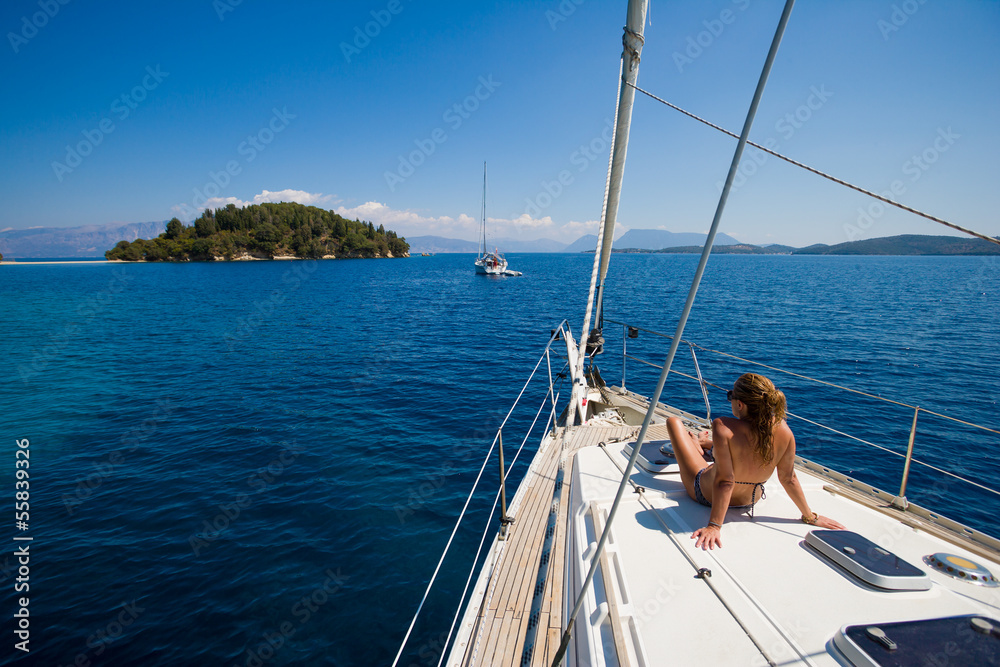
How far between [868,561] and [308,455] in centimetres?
1154

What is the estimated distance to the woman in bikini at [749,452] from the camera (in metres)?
3.29

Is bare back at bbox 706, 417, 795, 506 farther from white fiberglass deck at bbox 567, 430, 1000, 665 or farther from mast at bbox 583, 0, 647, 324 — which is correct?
mast at bbox 583, 0, 647, 324

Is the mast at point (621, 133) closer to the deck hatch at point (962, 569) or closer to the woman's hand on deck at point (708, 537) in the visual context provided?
the woman's hand on deck at point (708, 537)

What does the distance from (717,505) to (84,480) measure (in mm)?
13875

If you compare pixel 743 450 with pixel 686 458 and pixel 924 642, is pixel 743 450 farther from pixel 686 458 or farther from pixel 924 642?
pixel 924 642

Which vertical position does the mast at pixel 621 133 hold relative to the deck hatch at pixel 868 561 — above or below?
above

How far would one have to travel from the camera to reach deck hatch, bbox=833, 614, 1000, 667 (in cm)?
215

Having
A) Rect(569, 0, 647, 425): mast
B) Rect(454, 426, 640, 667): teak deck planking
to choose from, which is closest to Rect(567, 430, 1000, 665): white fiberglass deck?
Rect(454, 426, 640, 667): teak deck planking

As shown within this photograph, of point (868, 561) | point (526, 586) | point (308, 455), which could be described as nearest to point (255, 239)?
point (308, 455)

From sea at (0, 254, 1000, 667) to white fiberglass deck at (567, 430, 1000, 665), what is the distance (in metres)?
1.03

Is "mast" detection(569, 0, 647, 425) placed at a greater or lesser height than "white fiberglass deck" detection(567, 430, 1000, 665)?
greater

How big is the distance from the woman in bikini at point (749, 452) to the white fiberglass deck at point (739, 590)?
181 millimetres

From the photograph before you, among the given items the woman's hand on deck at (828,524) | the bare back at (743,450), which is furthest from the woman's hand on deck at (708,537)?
the woman's hand on deck at (828,524)

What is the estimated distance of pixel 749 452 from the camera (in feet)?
11.2
